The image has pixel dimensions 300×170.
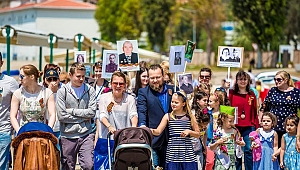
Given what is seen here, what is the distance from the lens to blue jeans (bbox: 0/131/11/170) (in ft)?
30.7

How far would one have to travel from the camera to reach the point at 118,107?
942 centimetres

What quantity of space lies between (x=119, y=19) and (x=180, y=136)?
86.8 m

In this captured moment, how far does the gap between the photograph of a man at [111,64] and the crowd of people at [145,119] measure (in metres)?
0.45

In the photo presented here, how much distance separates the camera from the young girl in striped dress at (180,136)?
944 cm

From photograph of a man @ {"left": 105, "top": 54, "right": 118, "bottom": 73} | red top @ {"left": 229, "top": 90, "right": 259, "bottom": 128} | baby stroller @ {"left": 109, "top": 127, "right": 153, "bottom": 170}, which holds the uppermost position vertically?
photograph of a man @ {"left": 105, "top": 54, "right": 118, "bottom": 73}

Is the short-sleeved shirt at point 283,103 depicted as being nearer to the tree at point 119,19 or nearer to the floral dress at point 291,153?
the floral dress at point 291,153

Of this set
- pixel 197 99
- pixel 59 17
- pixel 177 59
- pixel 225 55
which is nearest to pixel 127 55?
pixel 177 59

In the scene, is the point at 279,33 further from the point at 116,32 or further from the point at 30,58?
the point at 30,58

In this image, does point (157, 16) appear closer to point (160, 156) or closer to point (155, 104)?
point (160, 156)

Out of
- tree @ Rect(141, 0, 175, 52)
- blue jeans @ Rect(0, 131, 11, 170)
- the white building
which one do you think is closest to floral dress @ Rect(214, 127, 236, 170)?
blue jeans @ Rect(0, 131, 11, 170)

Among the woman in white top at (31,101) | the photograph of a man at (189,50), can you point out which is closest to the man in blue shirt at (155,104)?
the woman in white top at (31,101)

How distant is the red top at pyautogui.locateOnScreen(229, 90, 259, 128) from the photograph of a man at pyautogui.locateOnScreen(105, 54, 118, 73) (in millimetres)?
2021

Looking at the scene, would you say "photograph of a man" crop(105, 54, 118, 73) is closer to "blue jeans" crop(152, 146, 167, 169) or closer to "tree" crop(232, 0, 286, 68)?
"blue jeans" crop(152, 146, 167, 169)

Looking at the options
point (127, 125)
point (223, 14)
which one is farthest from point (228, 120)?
point (223, 14)
